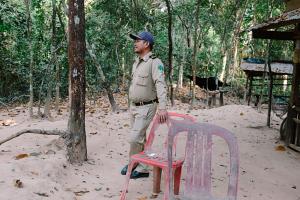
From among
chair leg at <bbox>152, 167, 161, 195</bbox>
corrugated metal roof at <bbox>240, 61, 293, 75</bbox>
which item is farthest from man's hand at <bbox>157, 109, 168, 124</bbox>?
corrugated metal roof at <bbox>240, 61, 293, 75</bbox>

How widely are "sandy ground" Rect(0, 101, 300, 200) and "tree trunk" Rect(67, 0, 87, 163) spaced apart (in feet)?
0.77

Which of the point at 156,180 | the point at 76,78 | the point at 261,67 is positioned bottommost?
the point at 156,180

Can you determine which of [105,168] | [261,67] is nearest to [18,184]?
[105,168]

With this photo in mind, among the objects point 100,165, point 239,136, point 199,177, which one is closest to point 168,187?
point 199,177

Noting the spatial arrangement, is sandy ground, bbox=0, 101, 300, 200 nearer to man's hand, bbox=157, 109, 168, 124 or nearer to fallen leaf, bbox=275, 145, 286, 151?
fallen leaf, bbox=275, 145, 286, 151

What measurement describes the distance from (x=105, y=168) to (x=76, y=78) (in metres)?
1.31

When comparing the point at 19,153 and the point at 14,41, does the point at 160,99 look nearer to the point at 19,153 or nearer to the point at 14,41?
the point at 19,153

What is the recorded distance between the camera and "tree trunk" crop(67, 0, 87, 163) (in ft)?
17.1

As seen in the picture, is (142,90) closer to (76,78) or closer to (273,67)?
(76,78)

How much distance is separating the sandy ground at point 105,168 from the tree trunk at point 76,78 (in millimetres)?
235

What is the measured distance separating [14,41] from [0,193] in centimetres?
1087

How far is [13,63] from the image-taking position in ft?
45.2

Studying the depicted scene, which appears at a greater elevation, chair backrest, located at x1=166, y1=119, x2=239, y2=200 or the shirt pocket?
the shirt pocket

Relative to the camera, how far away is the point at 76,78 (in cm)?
529
